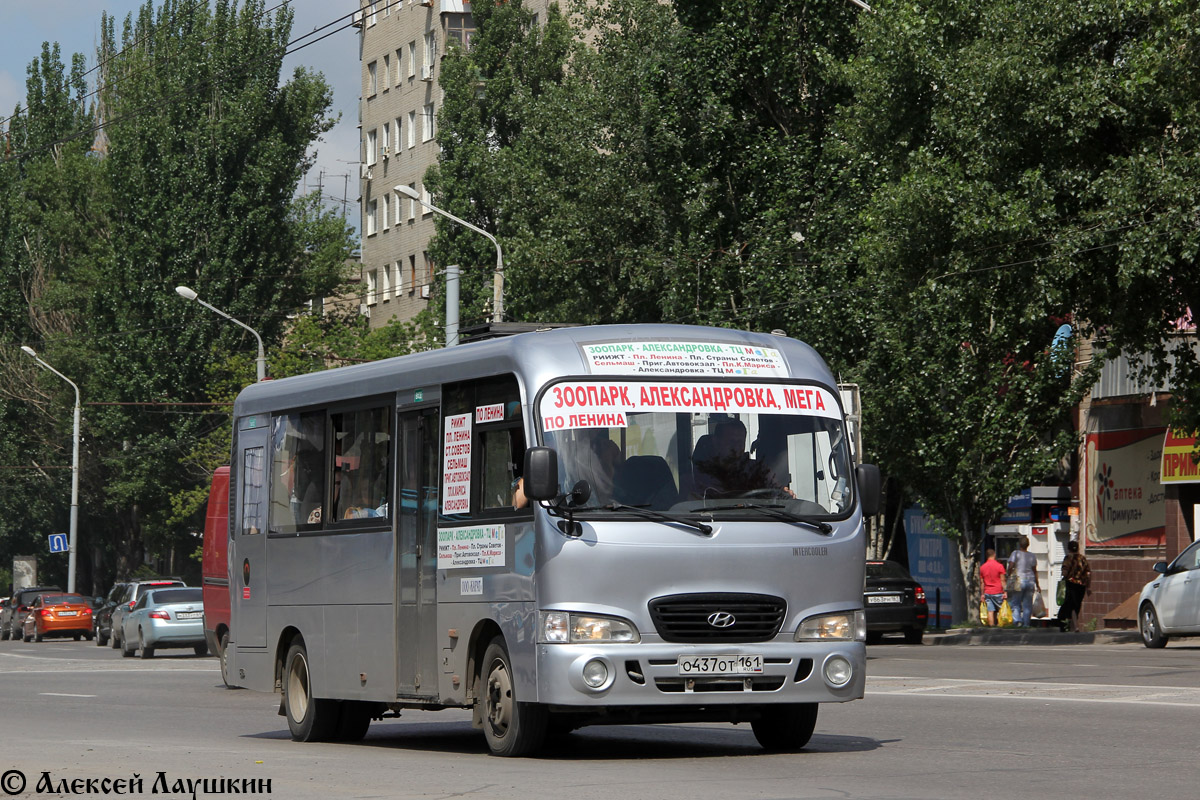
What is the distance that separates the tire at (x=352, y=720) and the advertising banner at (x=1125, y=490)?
2560 cm

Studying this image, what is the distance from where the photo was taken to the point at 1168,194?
27812mm

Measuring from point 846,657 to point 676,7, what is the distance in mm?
31841

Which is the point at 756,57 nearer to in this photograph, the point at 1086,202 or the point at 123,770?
the point at 1086,202

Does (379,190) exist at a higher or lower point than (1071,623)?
higher

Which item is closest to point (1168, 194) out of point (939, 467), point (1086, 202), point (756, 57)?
point (1086, 202)

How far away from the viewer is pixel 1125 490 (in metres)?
39.1

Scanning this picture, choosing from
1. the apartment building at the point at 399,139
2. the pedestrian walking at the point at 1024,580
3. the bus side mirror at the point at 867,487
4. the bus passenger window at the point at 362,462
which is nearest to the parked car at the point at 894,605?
the pedestrian walking at the point at 1024,580

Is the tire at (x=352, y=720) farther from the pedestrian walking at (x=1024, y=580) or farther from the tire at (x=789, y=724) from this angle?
the pedestrian walking at (x=1024, y=580)

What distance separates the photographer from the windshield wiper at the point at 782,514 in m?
12.3

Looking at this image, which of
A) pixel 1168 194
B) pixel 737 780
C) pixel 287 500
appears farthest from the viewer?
pixel 1168 194

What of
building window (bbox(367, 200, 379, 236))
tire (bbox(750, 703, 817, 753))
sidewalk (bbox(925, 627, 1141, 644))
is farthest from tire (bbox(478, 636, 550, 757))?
→ building window (bbox(367, 200, 379, 236))

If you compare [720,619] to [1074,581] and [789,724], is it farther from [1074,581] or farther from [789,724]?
[1074,581]

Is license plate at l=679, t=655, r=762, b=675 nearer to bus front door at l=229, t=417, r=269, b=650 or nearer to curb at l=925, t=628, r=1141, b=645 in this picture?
bus front door at l=229, t=417, r=269, b=650

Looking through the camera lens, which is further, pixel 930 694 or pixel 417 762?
pixel 930 694
